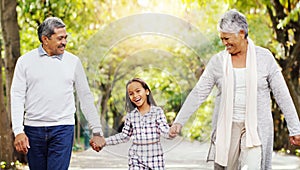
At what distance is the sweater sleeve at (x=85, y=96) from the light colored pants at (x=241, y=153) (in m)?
0.98

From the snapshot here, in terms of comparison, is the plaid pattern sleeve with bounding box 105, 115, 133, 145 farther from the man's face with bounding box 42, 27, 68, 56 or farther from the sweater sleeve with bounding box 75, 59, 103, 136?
the man's face with bounding box 42, 27, 68, 56

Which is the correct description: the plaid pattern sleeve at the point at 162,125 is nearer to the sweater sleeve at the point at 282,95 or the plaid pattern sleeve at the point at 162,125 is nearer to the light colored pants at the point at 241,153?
the light colored pants at the point at 241,153

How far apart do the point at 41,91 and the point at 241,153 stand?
139 cm

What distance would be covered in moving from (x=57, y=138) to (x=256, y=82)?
137cm

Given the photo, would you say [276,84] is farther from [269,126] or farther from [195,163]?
[195,163]

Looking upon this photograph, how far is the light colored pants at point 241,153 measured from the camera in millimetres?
5059

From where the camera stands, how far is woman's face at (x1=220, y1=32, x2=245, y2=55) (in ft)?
16.4

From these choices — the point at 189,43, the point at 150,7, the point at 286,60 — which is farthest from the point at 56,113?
the point at 150,7

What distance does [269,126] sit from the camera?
5.11 m

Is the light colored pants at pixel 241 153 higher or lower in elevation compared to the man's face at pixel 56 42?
lower

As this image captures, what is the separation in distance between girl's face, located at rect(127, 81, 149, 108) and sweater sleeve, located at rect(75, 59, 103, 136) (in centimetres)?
31

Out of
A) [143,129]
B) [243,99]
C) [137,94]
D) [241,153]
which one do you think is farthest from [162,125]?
[243,99]

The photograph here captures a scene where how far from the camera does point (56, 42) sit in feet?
17.3

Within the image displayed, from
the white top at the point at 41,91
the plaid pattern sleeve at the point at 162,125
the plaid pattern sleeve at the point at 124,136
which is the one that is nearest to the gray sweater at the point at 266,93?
the plaid pattern sleeve at the point at 162,125
